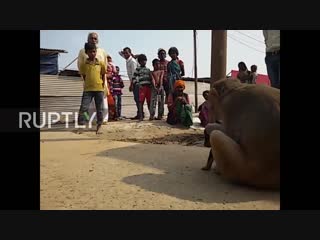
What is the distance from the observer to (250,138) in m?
3.70

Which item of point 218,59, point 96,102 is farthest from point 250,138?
point 96,102

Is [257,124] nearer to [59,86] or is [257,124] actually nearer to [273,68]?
[273,68]

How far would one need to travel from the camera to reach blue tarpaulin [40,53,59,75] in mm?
12880

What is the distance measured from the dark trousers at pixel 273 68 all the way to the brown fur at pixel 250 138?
8.11ft

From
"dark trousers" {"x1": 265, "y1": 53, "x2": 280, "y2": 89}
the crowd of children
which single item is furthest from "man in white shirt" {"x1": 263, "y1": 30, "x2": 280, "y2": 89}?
the crowd of children

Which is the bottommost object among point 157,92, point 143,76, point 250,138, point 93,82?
A: point 250,138

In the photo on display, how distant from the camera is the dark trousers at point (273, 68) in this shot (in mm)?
6477

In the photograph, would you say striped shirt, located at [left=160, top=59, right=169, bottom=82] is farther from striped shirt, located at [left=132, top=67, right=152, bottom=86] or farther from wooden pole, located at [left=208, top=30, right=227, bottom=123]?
wooden pole, located at [left=208, top=30, right=227, bottom=123]

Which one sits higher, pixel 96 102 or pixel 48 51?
pixel 48 51

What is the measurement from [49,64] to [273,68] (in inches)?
347

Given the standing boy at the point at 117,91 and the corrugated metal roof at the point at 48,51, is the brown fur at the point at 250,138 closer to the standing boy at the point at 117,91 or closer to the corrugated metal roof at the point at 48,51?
the standing boy at the point at 117,91

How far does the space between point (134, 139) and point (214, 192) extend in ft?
11.7

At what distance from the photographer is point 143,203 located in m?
3.34

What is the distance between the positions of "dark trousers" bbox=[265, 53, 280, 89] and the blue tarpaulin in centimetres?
840
